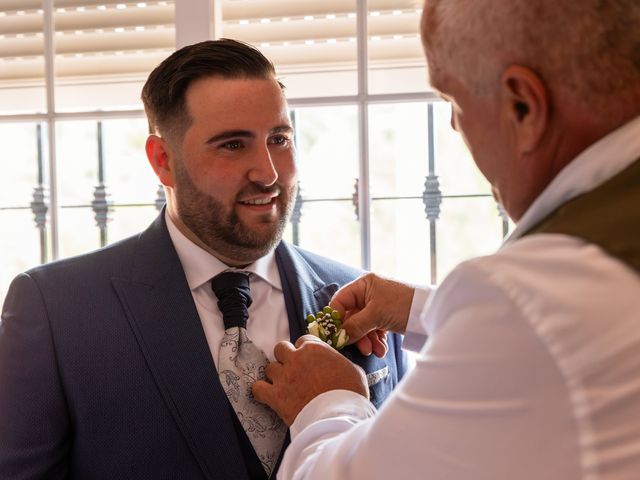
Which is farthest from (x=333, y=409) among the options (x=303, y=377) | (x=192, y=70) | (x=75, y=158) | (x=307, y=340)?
(x=75, y=158)

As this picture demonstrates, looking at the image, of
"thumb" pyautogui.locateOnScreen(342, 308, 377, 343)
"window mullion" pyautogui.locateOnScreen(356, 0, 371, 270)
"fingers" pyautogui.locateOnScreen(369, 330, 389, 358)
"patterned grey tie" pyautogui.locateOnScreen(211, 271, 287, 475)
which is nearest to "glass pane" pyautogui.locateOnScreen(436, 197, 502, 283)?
"window mullion" pyautogui.locateOnScreen(356, 0, 371, 270)

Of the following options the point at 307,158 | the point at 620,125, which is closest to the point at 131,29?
the point at 307,158

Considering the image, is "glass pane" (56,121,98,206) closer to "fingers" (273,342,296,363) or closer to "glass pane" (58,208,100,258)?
"glass pane" (58,208,100,258)

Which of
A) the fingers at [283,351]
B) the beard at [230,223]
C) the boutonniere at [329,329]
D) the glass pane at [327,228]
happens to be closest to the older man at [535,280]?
the fingers at [283,351]

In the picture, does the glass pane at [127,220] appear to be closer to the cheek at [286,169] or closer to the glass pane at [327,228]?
the glass pane at [327,228]

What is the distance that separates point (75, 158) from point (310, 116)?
79cm

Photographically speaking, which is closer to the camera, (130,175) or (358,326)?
(358,326)

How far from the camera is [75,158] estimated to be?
274 cm

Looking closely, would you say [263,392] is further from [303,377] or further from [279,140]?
[279,140]

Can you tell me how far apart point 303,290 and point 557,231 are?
1.12m

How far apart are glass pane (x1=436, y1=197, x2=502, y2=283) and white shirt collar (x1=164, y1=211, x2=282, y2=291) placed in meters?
0.69

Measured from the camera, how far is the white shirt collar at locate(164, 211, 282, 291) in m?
2.01

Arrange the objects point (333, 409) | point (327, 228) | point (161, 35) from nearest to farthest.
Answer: point (333, 409) < point (161, 35) < point (327, 228)

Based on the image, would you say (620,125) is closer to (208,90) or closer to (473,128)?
(473,128)
